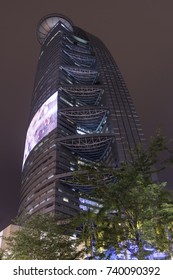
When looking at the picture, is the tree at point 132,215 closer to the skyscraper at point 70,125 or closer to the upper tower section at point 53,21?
the skyscraper at point 70,125

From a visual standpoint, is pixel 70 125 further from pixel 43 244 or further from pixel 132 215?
pixel 132 215

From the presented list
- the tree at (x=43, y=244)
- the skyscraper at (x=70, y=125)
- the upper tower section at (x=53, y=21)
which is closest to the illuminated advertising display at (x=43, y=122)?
the skyscraper at (x=70, y=125)

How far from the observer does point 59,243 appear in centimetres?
1919

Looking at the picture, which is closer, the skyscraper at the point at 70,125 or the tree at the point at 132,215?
the tree at the point at 132,215

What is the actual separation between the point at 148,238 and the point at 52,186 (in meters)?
103

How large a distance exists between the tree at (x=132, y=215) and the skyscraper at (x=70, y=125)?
8569cm

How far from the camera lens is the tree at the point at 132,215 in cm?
1182

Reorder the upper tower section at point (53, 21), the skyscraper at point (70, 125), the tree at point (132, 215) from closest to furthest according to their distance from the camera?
the tree at point (132, 215), the skyscraper at point (70, 125), the upper tower section at point (53, 21)

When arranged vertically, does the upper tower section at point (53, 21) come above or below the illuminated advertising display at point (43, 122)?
above

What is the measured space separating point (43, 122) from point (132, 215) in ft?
407

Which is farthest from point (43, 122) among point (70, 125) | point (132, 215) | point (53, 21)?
point (132, 215)

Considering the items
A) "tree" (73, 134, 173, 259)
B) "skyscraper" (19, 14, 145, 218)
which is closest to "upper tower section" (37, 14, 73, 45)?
"skyscraper" (19, 14, 145, 218)

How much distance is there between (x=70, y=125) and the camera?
450 ft
